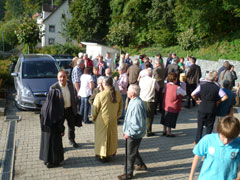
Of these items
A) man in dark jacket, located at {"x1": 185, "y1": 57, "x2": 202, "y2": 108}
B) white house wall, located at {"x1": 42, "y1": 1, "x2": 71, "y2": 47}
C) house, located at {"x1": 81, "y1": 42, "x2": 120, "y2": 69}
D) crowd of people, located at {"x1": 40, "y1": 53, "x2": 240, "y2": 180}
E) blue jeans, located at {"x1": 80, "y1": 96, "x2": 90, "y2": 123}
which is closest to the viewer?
crowd of people, located at {"x1": 40, "y1": 53, "x2": 240, "y2": 180}

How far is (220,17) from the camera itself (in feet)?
93.0

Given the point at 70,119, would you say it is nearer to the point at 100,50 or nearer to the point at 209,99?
the point at 209,99

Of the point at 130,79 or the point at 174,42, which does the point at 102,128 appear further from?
the point at 174,42

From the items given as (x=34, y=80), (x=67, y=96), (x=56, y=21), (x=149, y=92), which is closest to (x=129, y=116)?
(x=67, y=96)

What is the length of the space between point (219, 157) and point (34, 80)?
7.98m

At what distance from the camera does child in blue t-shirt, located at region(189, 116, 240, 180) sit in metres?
2.89

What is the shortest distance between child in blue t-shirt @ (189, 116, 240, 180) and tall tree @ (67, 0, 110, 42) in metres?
41.9

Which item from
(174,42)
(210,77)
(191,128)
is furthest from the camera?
(174,42)

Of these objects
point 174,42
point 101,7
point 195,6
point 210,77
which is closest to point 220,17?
point 195,6

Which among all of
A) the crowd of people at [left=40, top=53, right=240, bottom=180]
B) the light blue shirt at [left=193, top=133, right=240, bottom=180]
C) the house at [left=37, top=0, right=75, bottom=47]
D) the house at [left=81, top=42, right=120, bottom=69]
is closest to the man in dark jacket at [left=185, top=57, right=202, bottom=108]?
the crowd of people at [left=40, top=53, right=240, bottom=180]

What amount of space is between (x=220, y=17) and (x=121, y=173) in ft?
88.9

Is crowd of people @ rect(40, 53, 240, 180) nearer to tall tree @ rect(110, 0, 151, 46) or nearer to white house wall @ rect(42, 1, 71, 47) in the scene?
tall tree @ rect(110, 0, 151, 46)

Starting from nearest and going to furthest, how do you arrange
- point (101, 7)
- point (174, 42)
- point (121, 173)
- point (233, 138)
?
1. point (233, 138)
2. point (121, 173)
3. point (174, 42)
4. point (101, 7)

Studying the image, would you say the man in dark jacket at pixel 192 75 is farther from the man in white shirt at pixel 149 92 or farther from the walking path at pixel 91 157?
the man in white shirt at pixel 149 92
